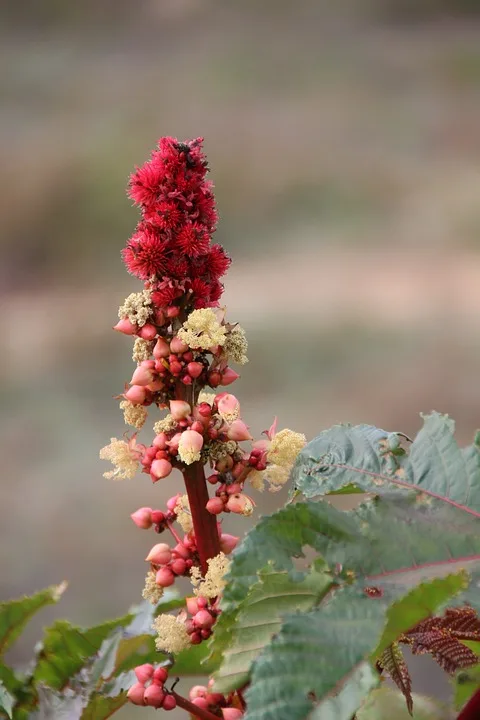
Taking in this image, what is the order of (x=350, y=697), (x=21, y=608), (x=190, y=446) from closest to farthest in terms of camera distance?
(x=350, y=697)
(x=190, y=446)
(x=21, y=608)

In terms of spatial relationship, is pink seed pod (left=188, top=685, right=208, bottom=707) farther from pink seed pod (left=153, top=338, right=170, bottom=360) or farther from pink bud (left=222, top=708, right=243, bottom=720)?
pink seed pod (left=153, top=338, right=170, bottom=360)

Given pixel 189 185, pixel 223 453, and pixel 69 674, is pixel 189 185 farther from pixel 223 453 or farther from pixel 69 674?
pixel 69 674

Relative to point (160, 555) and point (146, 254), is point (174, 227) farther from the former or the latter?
point (160, 555)

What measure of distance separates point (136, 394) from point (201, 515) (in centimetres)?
6

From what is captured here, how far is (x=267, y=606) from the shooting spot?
0.25 m

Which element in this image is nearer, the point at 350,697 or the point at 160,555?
the point at 350,697

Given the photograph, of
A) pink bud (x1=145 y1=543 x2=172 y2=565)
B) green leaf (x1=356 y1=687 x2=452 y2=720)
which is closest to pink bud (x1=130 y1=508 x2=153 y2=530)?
pink bud (x1=145 y1=543 x2=172 y2=565)

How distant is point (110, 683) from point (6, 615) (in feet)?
0.24

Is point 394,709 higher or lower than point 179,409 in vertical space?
lower

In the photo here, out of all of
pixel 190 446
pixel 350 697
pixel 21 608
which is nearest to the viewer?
pixel 350 697

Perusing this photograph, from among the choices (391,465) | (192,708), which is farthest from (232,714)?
(391,465)

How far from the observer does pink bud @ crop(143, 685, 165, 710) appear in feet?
1.02

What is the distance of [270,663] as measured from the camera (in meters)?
0.21

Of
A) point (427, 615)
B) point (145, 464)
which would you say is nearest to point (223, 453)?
point (145, 464)
